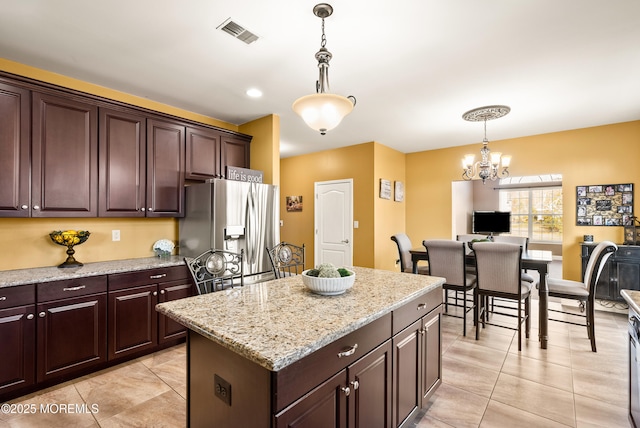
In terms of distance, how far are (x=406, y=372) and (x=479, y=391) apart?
1.02 meters

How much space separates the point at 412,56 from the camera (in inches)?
94.7

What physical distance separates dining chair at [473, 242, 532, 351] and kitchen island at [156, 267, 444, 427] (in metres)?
1.55

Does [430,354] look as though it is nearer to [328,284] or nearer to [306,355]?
[328,284]

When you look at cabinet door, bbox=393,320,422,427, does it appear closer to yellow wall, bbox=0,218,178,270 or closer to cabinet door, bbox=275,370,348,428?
cabinet door, bbox=275,370,348,428

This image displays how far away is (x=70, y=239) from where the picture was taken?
102 inches

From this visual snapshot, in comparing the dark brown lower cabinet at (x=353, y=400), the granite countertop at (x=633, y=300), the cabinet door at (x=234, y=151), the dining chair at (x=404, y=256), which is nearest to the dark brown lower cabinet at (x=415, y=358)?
the dark brown lower cabinet at (x=353, y=400)

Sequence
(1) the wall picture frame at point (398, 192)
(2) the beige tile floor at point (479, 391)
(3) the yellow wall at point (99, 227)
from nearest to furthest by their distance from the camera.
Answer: (2) the beige tile floor at point (479, 391) → (3) the yellow wall at point (99, 227) → (1) the wall picture frame at point (398, 192)

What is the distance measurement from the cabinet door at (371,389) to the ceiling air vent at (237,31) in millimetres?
2171

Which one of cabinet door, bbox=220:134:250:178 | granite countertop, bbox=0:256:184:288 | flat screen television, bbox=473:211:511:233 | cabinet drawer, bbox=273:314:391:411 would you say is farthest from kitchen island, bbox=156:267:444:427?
flat screen television, bbox=473:211:511:233

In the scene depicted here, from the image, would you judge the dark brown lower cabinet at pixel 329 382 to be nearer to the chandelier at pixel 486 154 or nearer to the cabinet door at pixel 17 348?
the cabinet door at pixel 17 348

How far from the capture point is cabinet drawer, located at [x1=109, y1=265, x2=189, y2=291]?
8.46 feet

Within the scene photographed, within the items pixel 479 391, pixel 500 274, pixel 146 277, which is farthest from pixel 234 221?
pixel 500 274

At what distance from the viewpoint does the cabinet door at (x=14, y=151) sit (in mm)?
2270

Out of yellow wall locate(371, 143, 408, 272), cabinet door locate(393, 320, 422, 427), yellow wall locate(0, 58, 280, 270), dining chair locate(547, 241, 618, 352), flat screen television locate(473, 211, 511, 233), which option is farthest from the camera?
flat screen television locate(473, 211, 511, 233)
